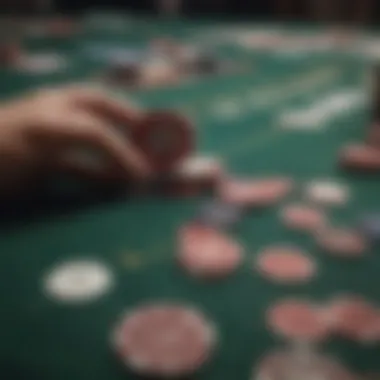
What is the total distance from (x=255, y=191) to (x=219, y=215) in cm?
9

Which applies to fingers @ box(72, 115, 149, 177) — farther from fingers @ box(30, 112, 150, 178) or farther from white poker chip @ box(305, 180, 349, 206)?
white poker chip @ box(305, 180, 349, 206)

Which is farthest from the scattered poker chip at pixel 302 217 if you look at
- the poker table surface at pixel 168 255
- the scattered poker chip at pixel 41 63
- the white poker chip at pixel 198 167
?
the scattered poker chip at pixel 41 63

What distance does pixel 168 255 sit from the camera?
61 cm

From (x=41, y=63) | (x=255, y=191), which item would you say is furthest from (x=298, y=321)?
(x=41, y=63)

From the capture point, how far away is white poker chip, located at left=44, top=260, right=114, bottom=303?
0.54 metres

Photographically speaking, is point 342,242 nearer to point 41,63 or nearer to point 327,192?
point 327,192

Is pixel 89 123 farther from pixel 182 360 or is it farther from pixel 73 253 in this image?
pixel 182 360

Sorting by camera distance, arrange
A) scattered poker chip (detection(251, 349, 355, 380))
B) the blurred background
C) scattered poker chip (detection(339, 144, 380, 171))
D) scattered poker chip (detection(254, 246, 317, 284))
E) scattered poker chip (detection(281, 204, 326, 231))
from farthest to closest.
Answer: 1. the blurred background
2. scattered poker chip (detection(339, 144, 380, 171))
3. scattered poker chip (detection(281, 204, 326, 231))
4. scattered poker chip (detection(254, 246, 317, 284))
5. scattered poker chip (detection(251, 349, 355, 380))

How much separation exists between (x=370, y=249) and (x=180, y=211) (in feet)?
0.70

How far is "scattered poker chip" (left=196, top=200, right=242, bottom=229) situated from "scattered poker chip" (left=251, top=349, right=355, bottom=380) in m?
0.22

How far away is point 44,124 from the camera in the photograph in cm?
70

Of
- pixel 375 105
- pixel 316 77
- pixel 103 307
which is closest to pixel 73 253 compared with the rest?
pixel 103 307

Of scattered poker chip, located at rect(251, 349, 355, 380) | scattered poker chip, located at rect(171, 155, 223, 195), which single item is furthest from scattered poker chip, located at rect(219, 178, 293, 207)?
scattered poker chip, located at rect(251, 349, 355, 380)

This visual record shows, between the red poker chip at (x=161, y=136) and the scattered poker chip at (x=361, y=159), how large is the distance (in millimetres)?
235
